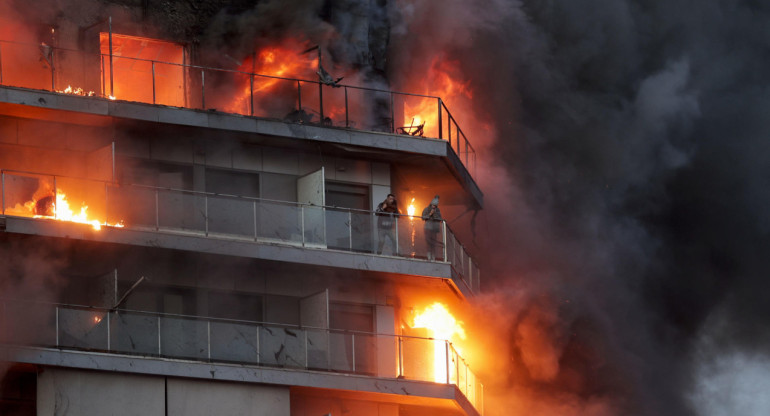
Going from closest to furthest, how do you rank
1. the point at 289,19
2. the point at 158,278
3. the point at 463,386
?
the point at 158,278
the point at 463,386
the point at 289,19

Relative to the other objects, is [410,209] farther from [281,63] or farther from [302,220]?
[281,63]

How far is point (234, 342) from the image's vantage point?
1779 inches

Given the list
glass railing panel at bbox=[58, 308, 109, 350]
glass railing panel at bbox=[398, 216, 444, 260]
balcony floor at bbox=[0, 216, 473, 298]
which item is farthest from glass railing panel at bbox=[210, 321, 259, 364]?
glass railing panel at bbox=[398, 216, 444, 260]

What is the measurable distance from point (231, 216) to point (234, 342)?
331cm

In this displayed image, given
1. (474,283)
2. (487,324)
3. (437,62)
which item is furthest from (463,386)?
(437,62)

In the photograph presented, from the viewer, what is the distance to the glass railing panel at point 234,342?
4497 cm

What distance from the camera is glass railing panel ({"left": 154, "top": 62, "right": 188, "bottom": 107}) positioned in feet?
165

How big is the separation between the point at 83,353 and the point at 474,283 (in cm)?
1302

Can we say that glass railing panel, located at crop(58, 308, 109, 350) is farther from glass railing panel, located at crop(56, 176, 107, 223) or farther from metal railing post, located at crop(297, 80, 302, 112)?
metal railing post, located at crop(297, 80, 302, 112)

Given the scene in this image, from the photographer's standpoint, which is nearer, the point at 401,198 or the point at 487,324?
the point at 401,198

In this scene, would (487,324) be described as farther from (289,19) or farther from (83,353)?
(83,353)

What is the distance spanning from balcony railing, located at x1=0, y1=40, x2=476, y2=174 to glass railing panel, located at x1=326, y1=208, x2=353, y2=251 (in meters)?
2.51

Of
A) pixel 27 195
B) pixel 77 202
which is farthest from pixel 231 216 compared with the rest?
pixel 27 195

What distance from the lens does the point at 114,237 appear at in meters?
44.8
